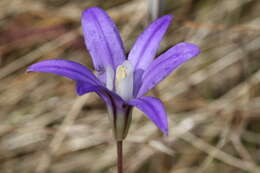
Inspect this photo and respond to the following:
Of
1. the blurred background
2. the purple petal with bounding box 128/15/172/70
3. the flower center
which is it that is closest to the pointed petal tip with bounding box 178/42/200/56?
the purple petal with bounding box 128/15/172/70

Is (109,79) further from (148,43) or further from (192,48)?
(192,48)

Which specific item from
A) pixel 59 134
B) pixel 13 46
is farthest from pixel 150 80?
pixel 13 46

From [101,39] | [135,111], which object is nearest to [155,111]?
[101,39]

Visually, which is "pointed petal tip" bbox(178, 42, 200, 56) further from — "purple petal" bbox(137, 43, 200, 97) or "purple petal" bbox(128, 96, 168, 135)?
"purple petal" bbox(128, 96, 168, 135)

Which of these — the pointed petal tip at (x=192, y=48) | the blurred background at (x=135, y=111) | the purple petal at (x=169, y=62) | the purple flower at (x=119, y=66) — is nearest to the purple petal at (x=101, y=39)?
the purple flower at (x=119, y=66)

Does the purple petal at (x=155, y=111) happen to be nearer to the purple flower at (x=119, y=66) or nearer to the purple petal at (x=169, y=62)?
the purple flower at (x=119, y=66)

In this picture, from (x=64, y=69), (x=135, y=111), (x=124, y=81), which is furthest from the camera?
(x=135, y=111)
